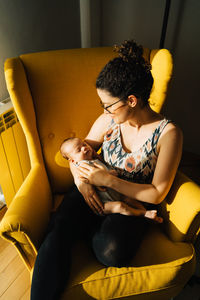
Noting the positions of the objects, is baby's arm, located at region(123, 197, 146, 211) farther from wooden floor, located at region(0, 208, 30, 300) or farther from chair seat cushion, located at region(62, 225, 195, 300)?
wooden floor, located at region(0, 208, 30, 300)

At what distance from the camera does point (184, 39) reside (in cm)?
190

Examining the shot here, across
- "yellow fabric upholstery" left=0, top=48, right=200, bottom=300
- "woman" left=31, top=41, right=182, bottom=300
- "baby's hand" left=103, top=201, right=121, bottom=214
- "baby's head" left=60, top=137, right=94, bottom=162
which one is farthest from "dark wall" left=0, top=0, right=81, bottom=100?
"baby's hand" left=103, top=201, right=121, bottom=214

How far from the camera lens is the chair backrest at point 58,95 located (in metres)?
1.27

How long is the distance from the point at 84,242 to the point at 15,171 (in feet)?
2.49

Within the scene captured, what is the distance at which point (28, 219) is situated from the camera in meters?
1.02

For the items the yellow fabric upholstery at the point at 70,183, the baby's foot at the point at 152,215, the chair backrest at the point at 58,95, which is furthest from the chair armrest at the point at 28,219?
the baby's foot at the point at 152,215

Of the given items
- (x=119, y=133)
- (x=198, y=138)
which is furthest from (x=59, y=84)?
(x=198, y=138)

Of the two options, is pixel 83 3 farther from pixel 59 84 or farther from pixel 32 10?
pixel 59 84

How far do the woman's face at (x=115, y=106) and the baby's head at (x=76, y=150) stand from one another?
0.27m

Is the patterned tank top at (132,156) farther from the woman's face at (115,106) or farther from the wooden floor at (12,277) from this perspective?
the wooden floor at (12,277)

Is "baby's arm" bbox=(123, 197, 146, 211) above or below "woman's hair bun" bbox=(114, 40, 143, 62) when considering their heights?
below

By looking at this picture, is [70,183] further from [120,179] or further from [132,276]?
[132,276]

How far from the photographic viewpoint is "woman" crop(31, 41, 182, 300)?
0.99 meters

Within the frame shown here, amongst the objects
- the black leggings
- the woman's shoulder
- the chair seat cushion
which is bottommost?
the chair seat cushion
